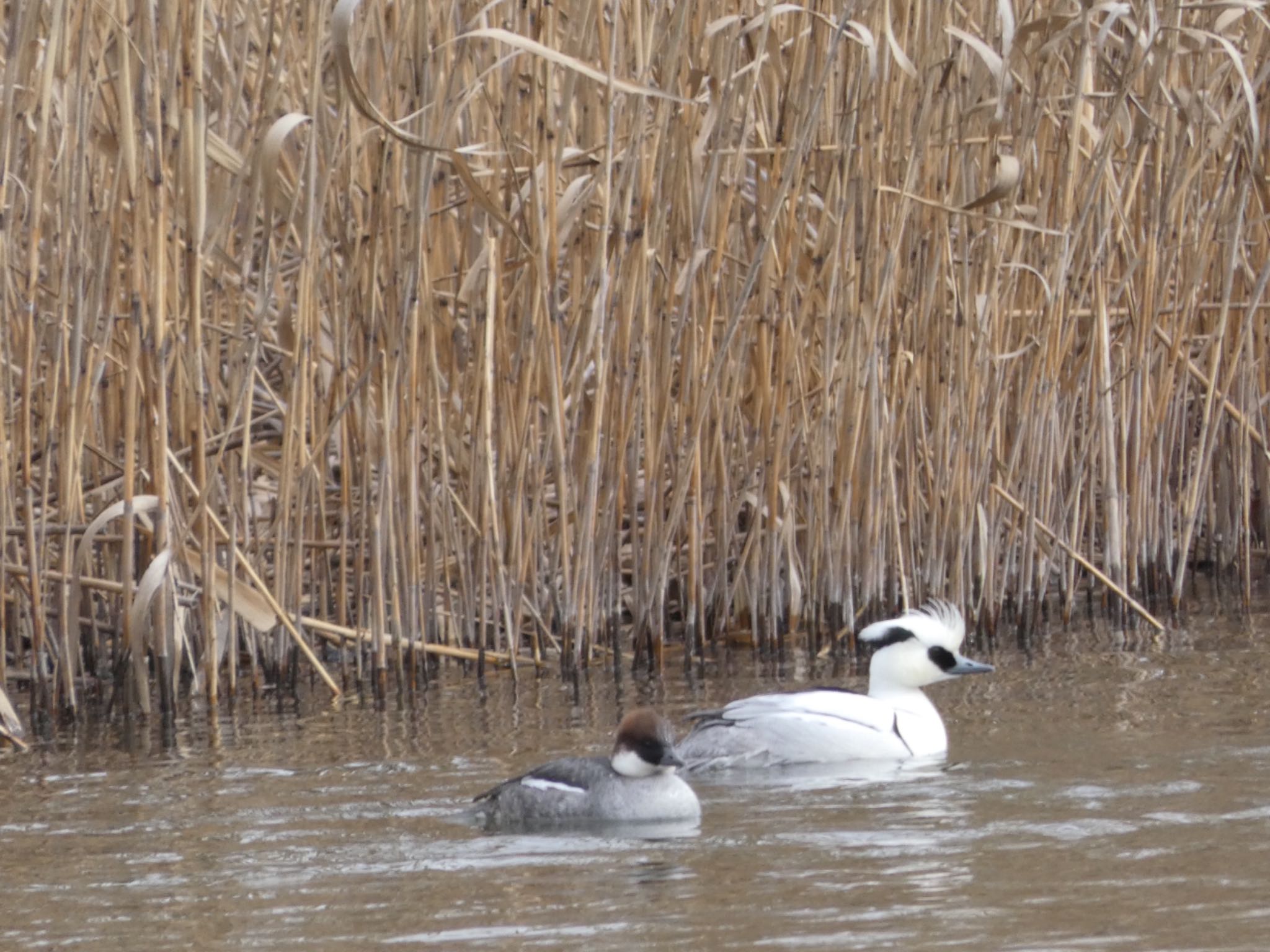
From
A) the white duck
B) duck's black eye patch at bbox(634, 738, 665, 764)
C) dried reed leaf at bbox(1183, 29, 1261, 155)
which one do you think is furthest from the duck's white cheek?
dried reed leaf at bbox(1183, 29, 1261, 155)

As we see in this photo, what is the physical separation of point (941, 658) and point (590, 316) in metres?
1.47

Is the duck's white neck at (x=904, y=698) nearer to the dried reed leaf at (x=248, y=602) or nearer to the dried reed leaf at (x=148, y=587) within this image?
the dried reed leaf at (x=248, y=602)

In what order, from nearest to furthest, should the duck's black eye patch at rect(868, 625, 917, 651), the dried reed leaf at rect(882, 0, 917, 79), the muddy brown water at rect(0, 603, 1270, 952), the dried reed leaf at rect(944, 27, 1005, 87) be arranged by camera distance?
the muddy brown water at rect(0, 603, 1270, 952)
the dried reed leaf at rect(882, 0, 917, 79)
the dried reed leaf at rect(944, 27, 1005, 87)
the duck's black eye patch at rect(868, 625, 917, 651)

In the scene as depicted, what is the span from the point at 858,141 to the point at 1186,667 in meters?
1.96

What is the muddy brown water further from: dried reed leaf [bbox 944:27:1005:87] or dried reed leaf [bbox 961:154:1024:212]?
dried reed leaf [bbox 944:27:1005:87]

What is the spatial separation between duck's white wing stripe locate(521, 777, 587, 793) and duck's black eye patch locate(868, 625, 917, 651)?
5.55ft

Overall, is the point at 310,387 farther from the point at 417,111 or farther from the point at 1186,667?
the point at 1186,667

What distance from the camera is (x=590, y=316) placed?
22.1 feet

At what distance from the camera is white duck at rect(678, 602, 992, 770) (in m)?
5.92

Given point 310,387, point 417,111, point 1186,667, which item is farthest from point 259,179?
point 1186,667

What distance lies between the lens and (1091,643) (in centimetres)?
770

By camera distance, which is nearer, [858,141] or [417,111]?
[417,111]

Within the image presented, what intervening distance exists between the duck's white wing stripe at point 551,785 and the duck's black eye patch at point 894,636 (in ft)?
5.55

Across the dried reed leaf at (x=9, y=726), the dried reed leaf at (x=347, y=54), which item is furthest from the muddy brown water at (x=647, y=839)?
the dried reed leaf at (x=347, y=54)
